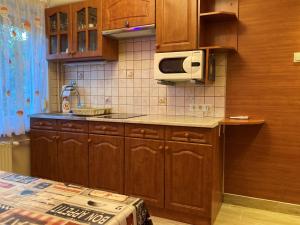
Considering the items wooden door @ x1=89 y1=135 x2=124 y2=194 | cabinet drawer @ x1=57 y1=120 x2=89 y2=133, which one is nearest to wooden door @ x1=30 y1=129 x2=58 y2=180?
cabinet drawer @ x1=57 y1=120 x2=89 y2=133

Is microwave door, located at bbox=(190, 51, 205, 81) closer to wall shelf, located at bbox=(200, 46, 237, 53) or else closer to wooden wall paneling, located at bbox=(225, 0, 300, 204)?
wall shelf, located at bbox=(200, 46, 237, 53)

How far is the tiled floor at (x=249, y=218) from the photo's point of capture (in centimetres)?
221

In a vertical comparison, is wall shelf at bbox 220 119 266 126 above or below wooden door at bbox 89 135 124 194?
above

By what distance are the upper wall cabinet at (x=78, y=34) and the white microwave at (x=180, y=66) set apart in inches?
30.1

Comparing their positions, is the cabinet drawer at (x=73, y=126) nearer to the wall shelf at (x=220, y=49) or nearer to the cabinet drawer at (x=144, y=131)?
the cabinet drawer at (x=144, y=131)

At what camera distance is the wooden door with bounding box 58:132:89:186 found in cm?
262

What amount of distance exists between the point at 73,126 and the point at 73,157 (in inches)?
13.4

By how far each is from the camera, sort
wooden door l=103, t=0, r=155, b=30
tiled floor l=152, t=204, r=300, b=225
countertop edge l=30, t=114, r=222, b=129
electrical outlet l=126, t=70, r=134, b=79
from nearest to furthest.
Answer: countertop edge l=30, t=114, r=222, b=129, tiled floor l=152, t=204, r=300, b=225, wooden door l=103, t=0, r=155, b=30, electrical outlet l=126, t=70, r=134, b=79

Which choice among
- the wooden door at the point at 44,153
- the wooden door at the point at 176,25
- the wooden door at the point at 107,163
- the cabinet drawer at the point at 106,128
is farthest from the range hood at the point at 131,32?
the wooden door at the point at 44,153

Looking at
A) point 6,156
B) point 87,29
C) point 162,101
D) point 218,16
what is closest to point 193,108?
point 162,101

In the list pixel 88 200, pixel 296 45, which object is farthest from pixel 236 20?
pixel 88 200

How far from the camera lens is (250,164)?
98.6 inches

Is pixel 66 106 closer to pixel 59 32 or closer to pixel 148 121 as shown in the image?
pixel 59 32

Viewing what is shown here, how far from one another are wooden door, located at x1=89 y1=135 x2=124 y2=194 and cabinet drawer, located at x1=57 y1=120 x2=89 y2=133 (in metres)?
0.13
